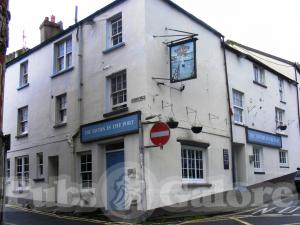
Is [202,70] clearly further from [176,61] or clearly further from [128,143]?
[128,143]

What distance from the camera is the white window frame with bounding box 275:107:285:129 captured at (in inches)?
996

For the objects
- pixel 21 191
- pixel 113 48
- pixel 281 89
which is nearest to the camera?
pixel 113 48

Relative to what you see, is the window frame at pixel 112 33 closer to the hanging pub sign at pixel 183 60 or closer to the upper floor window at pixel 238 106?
the hanging pub sign at pixel 183 60

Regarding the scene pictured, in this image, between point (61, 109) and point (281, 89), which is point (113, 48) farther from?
point (281, 89)

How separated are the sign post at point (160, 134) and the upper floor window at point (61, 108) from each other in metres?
6.52

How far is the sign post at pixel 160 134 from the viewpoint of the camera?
13797 millimetres

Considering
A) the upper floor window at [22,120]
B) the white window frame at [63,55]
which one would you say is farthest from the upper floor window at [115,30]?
the upper floor window at [22,120]

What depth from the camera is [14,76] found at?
926 inches

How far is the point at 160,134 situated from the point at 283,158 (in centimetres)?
1353

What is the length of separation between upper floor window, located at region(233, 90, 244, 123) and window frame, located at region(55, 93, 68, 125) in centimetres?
772

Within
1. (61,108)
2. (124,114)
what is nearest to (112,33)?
(124,114)

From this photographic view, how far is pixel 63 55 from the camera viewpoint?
798 inches

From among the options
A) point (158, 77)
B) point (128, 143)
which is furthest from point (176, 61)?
point (128, 143)

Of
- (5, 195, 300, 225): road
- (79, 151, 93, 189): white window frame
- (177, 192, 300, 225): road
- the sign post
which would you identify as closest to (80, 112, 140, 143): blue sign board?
(79, 151, 93, 189): white window frame
